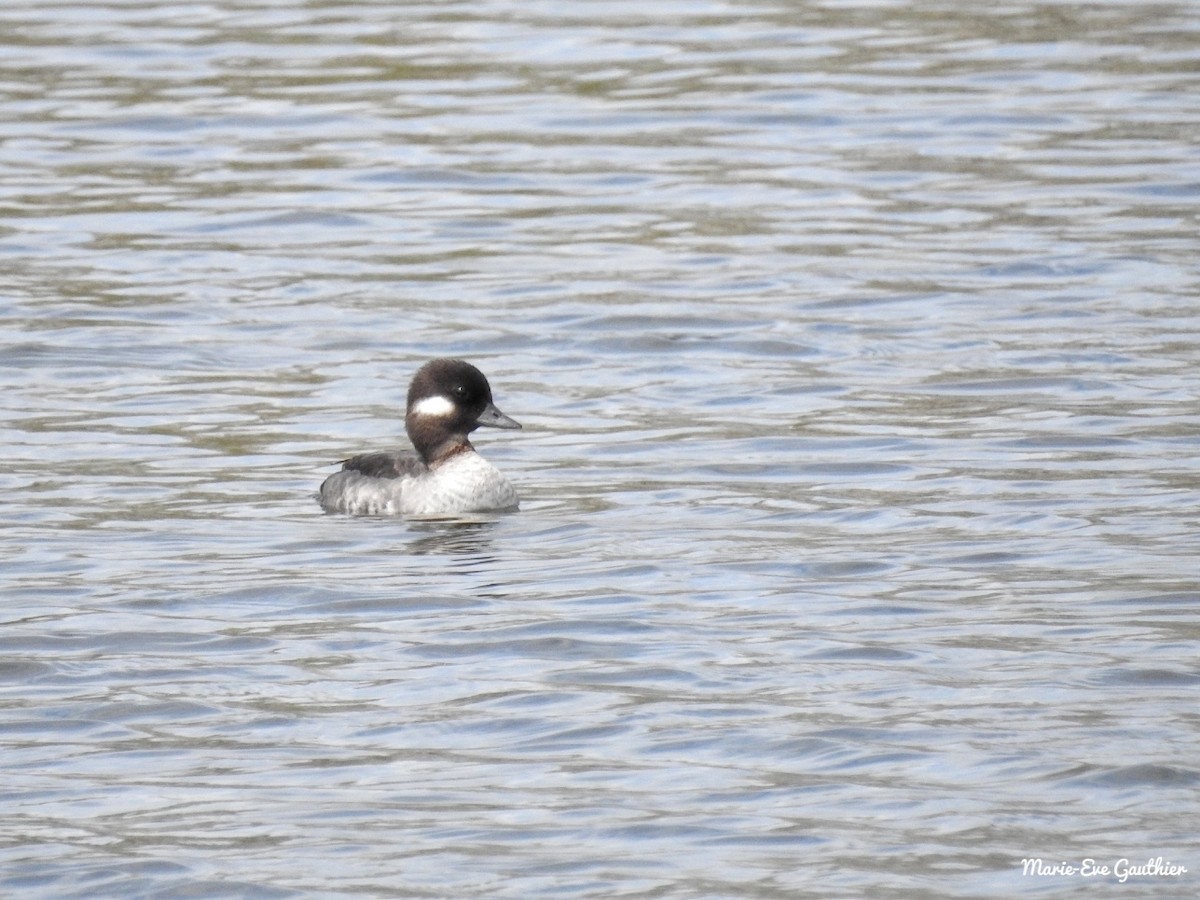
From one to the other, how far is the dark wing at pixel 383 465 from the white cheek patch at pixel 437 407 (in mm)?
272

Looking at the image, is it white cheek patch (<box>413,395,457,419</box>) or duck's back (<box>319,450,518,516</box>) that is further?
white cheek patch (<box>413,395,457,419</box>)

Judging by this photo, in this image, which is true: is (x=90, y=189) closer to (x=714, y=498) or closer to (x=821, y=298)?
(x=821, y=298)

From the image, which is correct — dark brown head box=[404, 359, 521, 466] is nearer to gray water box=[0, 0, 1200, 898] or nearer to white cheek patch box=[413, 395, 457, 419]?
white cheek patch box=[413, 395, 457, 419]

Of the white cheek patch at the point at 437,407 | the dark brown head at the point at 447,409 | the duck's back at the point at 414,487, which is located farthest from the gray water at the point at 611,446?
the white cheek patch at the point at 437,407

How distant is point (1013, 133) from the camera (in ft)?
67.4

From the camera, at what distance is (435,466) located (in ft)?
40.2

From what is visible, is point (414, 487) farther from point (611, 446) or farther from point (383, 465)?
point (611, 446)

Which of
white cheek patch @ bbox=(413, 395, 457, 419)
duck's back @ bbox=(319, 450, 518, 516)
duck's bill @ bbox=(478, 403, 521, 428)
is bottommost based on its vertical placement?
duck's back @ bbox=(319, 450, 518, 516)

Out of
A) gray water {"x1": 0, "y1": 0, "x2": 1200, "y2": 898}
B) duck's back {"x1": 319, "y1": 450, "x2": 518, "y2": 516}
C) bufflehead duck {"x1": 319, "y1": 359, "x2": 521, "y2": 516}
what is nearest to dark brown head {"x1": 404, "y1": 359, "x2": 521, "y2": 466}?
bufflehead duck {"x1": 319, "y1": 359, "x2": 521, "y2": 516}

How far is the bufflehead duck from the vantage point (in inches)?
469

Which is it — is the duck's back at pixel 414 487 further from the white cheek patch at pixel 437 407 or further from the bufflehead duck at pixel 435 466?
the white cheek patch at pixel 437 407

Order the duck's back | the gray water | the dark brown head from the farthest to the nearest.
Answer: the dark brown head < the duck's back < the gray water

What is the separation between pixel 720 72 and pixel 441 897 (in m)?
16.5

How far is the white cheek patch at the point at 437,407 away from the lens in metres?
12.4
